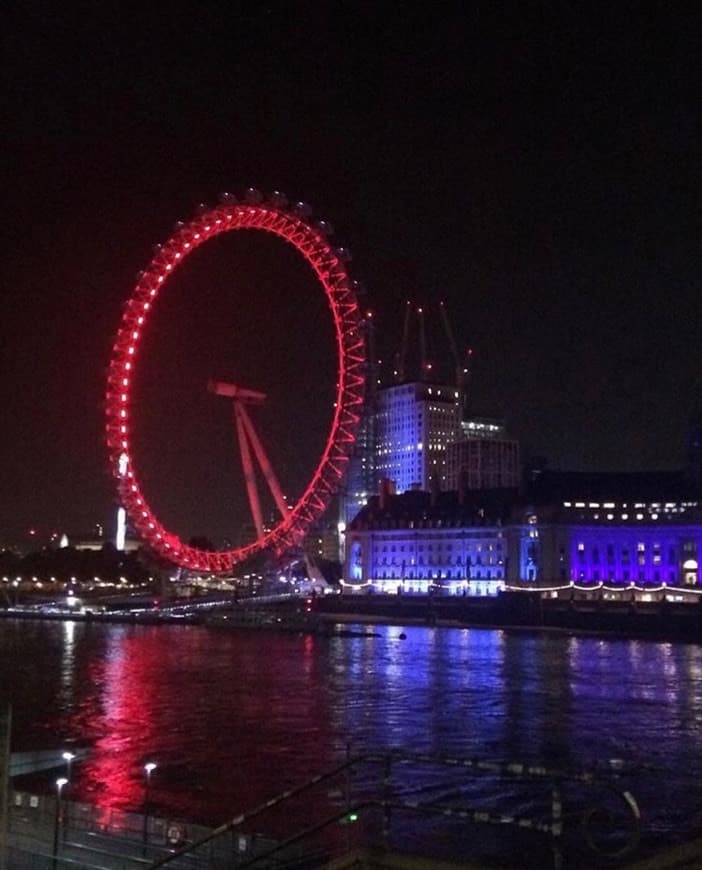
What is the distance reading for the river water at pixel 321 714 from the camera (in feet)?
54.6

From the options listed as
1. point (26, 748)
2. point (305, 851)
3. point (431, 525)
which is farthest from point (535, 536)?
point (305, 851)

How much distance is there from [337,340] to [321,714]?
32.8 m

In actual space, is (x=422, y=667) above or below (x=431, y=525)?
below

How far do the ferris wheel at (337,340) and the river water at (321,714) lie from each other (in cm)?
1186

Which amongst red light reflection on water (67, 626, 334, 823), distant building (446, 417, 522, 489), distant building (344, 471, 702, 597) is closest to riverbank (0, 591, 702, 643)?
distant building (344, 471, 702, 597)

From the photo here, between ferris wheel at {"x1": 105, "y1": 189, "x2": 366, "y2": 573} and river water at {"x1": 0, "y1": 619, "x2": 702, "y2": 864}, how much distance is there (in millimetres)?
11856

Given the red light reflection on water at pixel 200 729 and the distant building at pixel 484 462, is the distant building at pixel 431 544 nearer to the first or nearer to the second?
the distant building at pixel 484 462

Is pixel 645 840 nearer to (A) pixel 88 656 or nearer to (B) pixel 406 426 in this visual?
(A) pixel 88 656

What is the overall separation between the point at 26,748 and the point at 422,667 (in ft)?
73.5

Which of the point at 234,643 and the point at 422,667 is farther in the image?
the point at 234,643

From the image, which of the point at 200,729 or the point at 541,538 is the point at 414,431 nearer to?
the point at 541,538

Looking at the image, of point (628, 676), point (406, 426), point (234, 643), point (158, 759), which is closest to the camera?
point (158, 759)

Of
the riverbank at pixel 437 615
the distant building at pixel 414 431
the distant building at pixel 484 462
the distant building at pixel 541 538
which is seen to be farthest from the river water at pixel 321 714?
the distant building at pixel 414 431

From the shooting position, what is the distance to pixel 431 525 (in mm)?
107125
